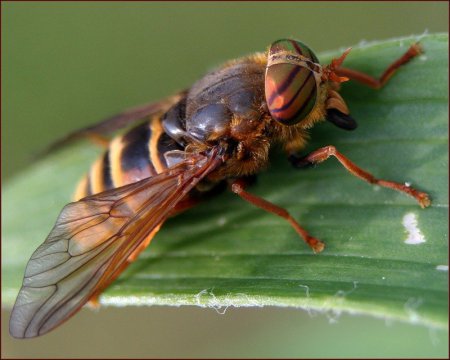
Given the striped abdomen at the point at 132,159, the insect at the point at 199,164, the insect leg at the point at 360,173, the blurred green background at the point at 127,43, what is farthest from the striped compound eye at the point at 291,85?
the blurred green background at the point at 127,43

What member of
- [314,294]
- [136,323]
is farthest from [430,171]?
[136,323]

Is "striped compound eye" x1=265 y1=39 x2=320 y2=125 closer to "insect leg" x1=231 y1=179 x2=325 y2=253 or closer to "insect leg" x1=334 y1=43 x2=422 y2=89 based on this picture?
"insect leg" x1=334 y1=43 x2=422 y2=89

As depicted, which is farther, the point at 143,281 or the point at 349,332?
the point at 349,332

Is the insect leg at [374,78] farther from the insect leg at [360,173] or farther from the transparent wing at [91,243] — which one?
the transparent wing at [91,243]

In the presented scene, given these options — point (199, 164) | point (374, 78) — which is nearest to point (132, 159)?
point (199, 164)

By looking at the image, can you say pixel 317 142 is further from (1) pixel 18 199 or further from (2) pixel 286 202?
(1) pixel 18 199

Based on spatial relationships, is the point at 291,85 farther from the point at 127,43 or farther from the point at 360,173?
the point at 127,43

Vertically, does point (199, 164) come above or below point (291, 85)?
below
